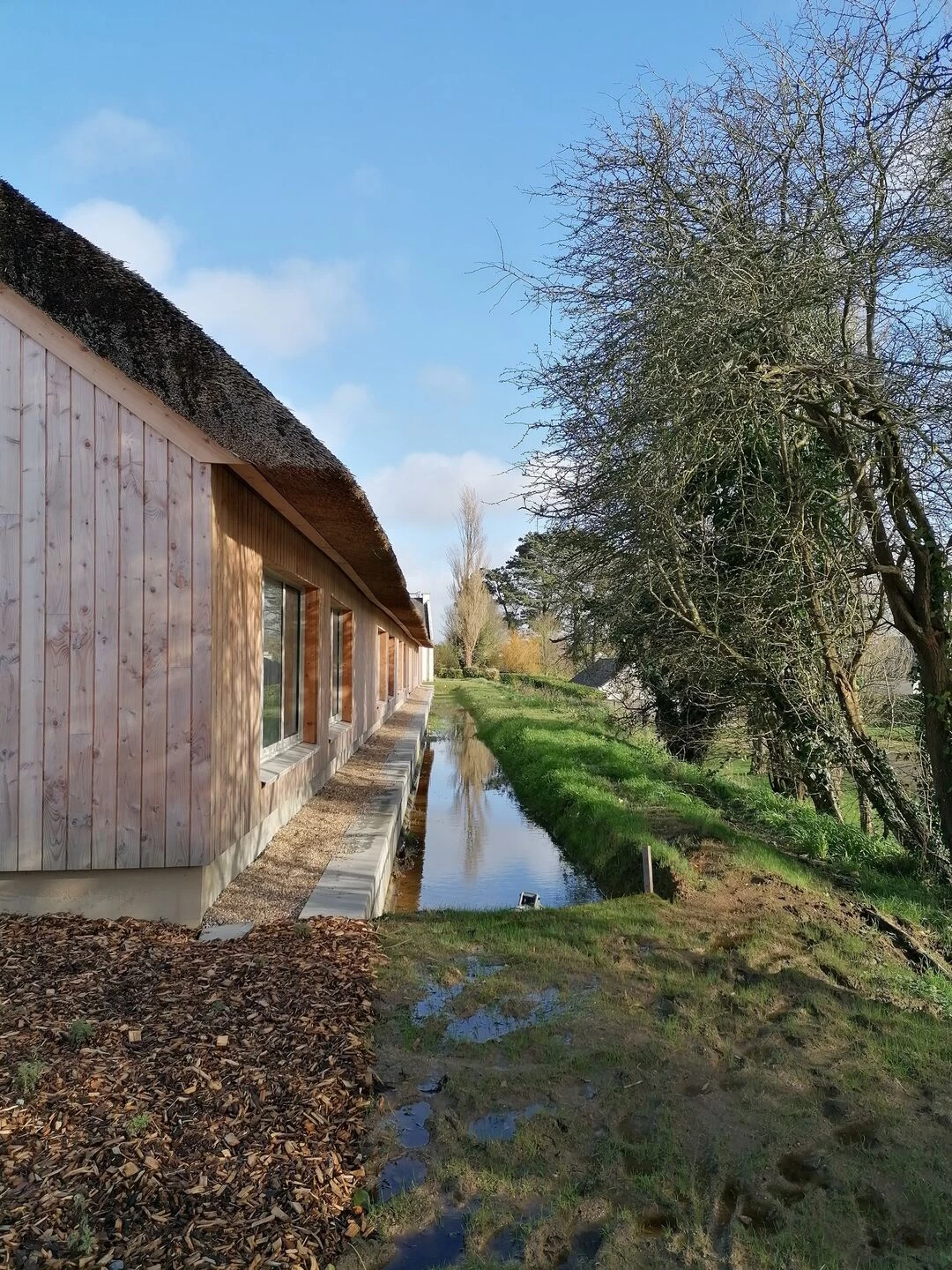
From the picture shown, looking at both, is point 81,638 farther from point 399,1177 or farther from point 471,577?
point 471,577

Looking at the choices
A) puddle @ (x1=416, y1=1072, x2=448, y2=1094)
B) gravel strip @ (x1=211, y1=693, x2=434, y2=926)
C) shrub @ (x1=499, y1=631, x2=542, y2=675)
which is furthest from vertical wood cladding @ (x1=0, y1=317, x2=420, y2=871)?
shrub @ (x1=499, y1=631, x2=542, y2=675)

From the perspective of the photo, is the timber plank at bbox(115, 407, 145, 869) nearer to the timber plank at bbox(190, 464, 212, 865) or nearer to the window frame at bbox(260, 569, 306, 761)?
the timber plank at bbox(190, 464, 212, 865)

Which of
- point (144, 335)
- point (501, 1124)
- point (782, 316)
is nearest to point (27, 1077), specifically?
point (501, 1124)

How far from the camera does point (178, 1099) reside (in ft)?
8.44

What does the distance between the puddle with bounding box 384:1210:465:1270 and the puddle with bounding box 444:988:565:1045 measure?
110cm

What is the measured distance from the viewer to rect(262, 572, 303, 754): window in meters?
6.56

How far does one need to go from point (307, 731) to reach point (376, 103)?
583 centimetres

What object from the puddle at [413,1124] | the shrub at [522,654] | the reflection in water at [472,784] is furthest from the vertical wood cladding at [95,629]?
the shrub at [522,654]

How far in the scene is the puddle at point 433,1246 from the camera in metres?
2.10

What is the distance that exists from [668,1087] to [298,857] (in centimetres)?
342

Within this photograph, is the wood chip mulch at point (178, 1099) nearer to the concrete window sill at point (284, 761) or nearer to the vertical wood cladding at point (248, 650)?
the vertical wood cladding at point (248, 650)

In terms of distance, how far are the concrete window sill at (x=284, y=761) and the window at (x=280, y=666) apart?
0.07m

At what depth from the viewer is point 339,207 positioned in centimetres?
797

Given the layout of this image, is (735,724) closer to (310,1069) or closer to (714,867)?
(714,867)
